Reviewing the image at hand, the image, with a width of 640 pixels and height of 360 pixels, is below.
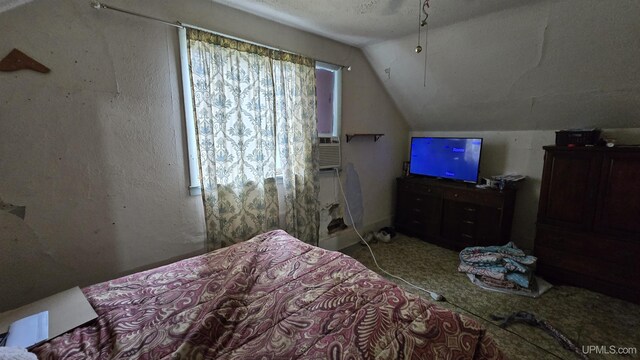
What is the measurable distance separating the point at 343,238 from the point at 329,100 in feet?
5.57

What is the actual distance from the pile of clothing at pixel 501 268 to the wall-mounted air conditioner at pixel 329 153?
1.72 metres

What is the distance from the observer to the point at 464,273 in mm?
2674

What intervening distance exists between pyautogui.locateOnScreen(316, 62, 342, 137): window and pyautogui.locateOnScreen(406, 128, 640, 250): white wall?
6.28ft

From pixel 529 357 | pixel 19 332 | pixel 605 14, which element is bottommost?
pixel 529 357

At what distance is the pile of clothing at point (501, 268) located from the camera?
7.72 ft

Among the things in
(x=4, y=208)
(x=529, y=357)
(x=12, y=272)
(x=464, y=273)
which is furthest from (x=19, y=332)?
(x=464, y=273)

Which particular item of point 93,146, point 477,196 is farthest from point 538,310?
point 93,146

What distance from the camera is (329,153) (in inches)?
118

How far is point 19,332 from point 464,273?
3163 millimetres

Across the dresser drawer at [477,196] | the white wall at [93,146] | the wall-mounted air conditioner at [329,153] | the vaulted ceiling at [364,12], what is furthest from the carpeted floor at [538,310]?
the vaulted ceiling at [364,12]

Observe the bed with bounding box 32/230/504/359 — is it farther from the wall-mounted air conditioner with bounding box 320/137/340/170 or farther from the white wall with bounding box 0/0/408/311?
the wall-mounted air conditioner with bounding box 320/137/340/170

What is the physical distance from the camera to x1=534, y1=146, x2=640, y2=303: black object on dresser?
7.06ft

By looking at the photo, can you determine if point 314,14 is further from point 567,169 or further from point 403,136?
point 567,169

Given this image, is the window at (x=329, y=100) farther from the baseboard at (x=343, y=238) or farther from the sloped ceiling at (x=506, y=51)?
the baseboard at (x=343, y=238)
